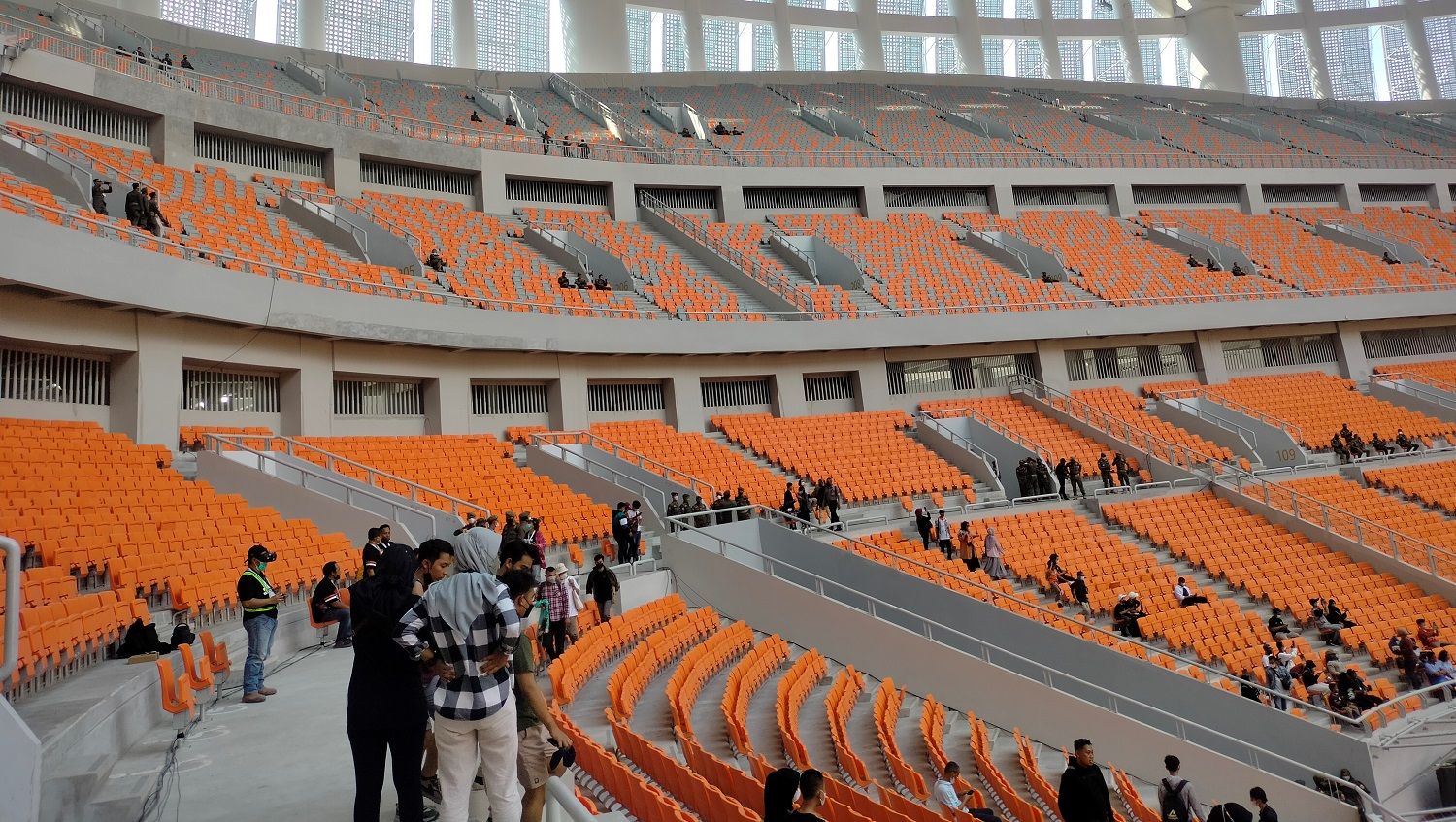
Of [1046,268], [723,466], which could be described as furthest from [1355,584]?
[1046,268]

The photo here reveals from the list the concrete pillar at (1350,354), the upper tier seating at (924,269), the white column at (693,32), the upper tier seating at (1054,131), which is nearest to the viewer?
the upper tier seating at (924,269)

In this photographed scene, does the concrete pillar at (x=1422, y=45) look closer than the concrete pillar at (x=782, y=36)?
No

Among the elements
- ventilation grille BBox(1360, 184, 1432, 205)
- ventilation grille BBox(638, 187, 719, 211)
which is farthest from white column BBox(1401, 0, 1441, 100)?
ventilation grille BBox(638, 187, 719, 211)

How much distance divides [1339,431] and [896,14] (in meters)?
29.1

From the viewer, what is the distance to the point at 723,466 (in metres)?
19.5

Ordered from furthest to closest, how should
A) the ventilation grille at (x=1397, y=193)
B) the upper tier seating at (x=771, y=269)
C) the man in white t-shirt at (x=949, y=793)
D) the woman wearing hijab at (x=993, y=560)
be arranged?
the ventilation grille at (x=1397, y=193), the upper tier seating at (x=771, y=269), the woman wearing hijab at (x=993, y=560), the man in white t-shirt at (x=949, y=793)

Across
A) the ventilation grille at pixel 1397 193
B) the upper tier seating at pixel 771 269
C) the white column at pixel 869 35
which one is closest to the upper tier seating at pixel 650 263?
the upper tier seating at pixel 771 269

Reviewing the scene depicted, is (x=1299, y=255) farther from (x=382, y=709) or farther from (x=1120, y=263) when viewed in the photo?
(x=382, y=709)

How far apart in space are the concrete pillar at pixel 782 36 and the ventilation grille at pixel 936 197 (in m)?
12.0

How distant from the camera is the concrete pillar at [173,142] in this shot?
20938mm

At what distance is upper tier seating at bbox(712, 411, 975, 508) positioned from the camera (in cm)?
1925

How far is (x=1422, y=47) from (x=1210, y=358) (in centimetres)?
3370

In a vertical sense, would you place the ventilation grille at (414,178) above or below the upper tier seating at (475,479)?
above

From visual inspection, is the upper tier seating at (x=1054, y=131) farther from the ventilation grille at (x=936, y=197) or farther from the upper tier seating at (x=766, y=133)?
the upper tier seating at (x=766, y=133)
